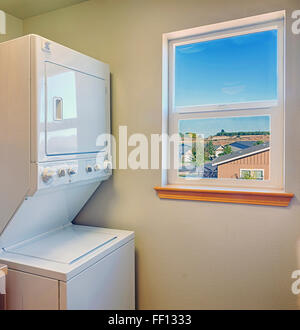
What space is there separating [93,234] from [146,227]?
406mm

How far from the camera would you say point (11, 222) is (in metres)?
1.61

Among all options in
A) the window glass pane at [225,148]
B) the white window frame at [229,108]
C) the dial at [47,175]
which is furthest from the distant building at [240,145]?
the dial at [47,175]

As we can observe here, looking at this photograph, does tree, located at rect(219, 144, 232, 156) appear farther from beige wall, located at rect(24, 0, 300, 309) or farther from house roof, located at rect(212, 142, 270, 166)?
beige wall, located at rect(24, 0, 300, 309)

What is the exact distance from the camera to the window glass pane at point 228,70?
1858 mm

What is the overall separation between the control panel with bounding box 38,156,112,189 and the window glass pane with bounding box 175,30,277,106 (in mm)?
771

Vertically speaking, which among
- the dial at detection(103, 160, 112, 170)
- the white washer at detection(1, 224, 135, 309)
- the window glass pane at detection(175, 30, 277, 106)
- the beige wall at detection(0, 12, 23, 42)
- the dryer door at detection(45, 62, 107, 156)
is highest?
the beige wall at detection(0, 12, 23, 42)

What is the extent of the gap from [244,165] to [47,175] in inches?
51.7

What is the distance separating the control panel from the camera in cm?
149

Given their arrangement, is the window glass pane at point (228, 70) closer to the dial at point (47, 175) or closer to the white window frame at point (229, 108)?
the white window frame at point (229, 108)

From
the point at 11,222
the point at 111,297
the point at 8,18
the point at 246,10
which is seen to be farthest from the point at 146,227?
the point at 8,18

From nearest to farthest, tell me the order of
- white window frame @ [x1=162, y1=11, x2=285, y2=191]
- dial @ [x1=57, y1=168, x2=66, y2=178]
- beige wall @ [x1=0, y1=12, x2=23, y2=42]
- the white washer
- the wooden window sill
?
1. the white washer
2. dial @ [x1=57, y1=168, x2=66, y2=178]
3. the wooden window sill
4. white window frame @ [x1=162, y1=11, x2=285, y2=191]
5. beige wall @ [x1=0, y1=12, x2=23, y2=42]

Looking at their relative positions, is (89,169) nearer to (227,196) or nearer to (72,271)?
(72,271)

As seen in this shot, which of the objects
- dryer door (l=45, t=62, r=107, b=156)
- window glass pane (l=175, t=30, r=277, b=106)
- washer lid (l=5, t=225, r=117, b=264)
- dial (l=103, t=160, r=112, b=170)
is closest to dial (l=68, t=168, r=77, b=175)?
dryer door (l=45, t=62, r=107, b=156)

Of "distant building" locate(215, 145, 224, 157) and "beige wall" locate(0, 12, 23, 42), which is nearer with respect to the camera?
"distant building" locate(215, 145, 224, 157)
